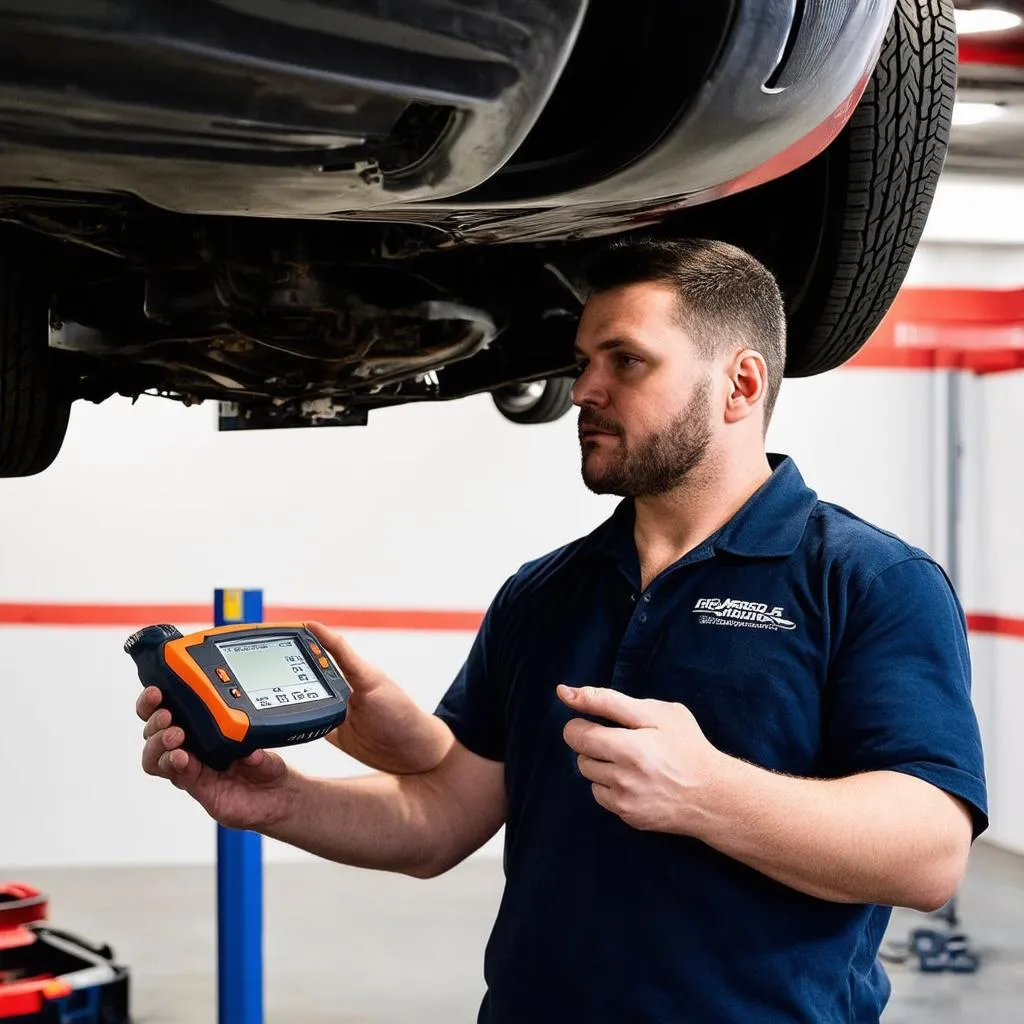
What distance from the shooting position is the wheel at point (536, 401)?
2922 mm

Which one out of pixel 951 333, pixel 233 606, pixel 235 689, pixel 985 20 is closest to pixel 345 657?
pixel 235 689

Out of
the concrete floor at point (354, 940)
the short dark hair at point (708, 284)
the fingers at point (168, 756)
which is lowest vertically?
the concrete floor at point (354, 940)

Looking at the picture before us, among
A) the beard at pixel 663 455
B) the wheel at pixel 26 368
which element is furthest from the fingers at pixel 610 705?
the wheel at pixel 26 368

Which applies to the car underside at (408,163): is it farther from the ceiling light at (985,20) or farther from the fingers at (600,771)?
the ceiling light at (985,20)

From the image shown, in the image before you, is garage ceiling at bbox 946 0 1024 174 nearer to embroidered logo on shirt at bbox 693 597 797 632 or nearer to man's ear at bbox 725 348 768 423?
man's ear at bbox 725 348 768 423

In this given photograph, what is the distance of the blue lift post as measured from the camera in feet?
7.61

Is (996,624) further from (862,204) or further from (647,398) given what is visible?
(647,398)

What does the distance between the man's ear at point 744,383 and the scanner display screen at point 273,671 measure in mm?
445

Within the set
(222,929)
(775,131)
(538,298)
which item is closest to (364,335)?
(538,298)

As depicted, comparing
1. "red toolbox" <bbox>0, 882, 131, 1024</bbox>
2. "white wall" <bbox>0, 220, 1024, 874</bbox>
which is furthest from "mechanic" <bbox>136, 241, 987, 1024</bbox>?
"white wall" <bbox>0, 220, 1024, 874</bbox>

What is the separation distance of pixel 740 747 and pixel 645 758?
0.16 metres

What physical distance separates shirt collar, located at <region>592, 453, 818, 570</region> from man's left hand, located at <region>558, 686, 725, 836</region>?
0.75ft

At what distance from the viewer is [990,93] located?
4.03 meters

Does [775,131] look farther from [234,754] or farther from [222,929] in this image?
[222,929]
